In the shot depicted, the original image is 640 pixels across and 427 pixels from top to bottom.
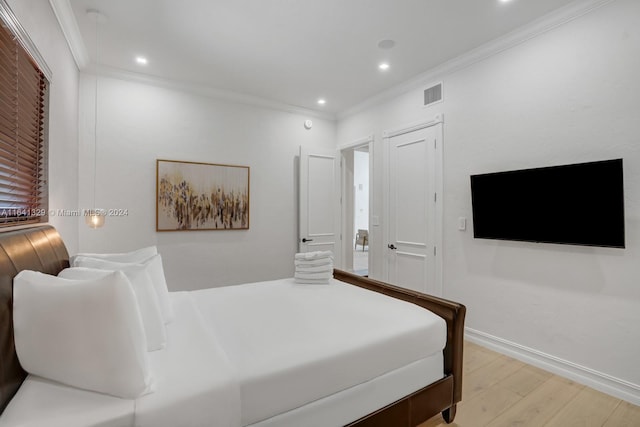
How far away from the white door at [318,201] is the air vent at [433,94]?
160cm

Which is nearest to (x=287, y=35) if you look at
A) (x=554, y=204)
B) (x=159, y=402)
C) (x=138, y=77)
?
(x=138, y=77)

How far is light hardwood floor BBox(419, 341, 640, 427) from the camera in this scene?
6.36 ft

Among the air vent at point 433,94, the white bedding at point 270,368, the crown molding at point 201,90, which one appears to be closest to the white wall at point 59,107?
the crown molding at point 201,90

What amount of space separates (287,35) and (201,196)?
7.09ft

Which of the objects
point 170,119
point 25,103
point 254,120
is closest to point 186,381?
point 25,103

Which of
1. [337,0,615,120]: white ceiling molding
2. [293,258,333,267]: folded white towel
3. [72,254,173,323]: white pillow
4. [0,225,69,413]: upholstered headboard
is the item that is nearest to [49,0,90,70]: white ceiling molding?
[0,225,69,413]: upholstered headboard

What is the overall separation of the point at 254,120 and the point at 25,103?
2660 millimetres

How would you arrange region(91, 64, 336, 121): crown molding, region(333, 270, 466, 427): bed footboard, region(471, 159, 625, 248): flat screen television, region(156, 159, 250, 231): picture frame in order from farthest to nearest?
region(156, 159, 250, 231): picture frame → region(91, 64, 336, 121): crown molding → region(471, 159, 625, 248): flat screen television → region(333, 270, 466, 427): bed footboard

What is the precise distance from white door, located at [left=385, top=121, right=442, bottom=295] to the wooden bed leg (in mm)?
1587

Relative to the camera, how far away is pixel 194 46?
297cm

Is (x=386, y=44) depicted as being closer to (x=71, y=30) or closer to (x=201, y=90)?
(x=201, y=90)

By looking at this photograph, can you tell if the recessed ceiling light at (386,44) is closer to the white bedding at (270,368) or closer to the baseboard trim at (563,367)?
the white bedding at (270,368)

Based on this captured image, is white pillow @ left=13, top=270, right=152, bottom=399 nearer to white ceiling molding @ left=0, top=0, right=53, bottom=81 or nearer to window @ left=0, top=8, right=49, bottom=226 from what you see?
window @ left=0, top=8, right=49, bottom=226

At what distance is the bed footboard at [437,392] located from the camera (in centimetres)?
160
